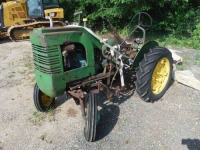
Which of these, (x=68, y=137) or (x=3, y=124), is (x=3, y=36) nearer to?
(x=3, y=124)

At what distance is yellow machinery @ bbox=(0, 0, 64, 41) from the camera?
9773 millimetres

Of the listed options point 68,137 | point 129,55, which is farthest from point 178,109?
point 68,137

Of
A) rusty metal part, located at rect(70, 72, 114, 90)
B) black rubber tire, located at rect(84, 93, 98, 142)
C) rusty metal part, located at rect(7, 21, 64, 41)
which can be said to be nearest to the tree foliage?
rusty metal part, located at rect(7, 21, 64, 41)

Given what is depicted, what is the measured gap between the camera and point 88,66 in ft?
12.8

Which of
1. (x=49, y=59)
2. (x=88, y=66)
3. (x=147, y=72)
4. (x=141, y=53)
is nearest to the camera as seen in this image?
(x=49, y=59)

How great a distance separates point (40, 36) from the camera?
339cm

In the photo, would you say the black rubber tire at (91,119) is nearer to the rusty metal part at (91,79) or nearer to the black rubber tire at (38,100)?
the rusty metal part at (91,79)

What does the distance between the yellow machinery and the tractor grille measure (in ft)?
21.3

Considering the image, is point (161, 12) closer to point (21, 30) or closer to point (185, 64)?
point (185, 64)

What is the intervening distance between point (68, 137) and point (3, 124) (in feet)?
3.91

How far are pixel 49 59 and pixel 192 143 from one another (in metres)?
2.26

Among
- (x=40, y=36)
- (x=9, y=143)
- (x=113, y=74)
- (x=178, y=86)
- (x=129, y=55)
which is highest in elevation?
(x=40, y=36)

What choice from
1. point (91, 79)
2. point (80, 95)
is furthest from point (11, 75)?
point (80, 95)

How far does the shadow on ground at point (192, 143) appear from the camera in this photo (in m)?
3.52
